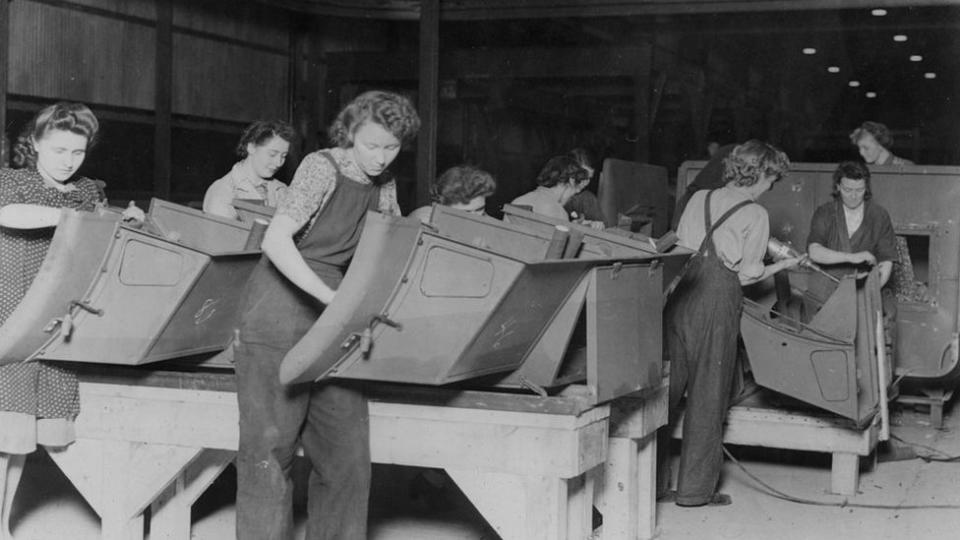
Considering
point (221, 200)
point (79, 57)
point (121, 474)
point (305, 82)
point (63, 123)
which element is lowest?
point (121, 474)

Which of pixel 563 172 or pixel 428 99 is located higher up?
pixel 428 99

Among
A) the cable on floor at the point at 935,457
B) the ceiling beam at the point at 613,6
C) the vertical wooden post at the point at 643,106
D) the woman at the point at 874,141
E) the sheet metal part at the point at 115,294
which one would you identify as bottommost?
the cable on floor at the point at 935,457

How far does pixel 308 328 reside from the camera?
3.39 meters

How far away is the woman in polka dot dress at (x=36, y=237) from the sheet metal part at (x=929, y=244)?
13.0 feet

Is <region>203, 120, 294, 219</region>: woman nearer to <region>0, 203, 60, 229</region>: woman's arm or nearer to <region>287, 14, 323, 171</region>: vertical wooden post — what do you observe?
<region>0, 203, 60, 229</region>: woman's arm

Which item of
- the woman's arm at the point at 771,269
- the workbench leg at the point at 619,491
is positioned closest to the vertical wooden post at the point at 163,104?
the woman's arm at the point at 771,269

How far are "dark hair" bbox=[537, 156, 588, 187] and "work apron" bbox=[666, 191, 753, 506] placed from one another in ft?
3.21

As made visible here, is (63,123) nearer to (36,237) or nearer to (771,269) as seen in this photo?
(36,237)

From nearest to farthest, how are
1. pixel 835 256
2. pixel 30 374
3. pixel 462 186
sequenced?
pixel 30 374, pixel 462 186, pixel 835 256

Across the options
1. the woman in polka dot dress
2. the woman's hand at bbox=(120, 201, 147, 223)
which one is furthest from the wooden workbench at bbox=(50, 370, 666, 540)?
the woman's hand at bbox=(120, 201, 147, 223)

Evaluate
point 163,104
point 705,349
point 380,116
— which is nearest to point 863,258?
point 705,349

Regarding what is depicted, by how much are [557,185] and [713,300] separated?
1256mm

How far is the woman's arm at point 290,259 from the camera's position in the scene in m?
3.17

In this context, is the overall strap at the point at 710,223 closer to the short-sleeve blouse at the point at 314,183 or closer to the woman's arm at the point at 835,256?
the woman's arm at the point at 835,256
